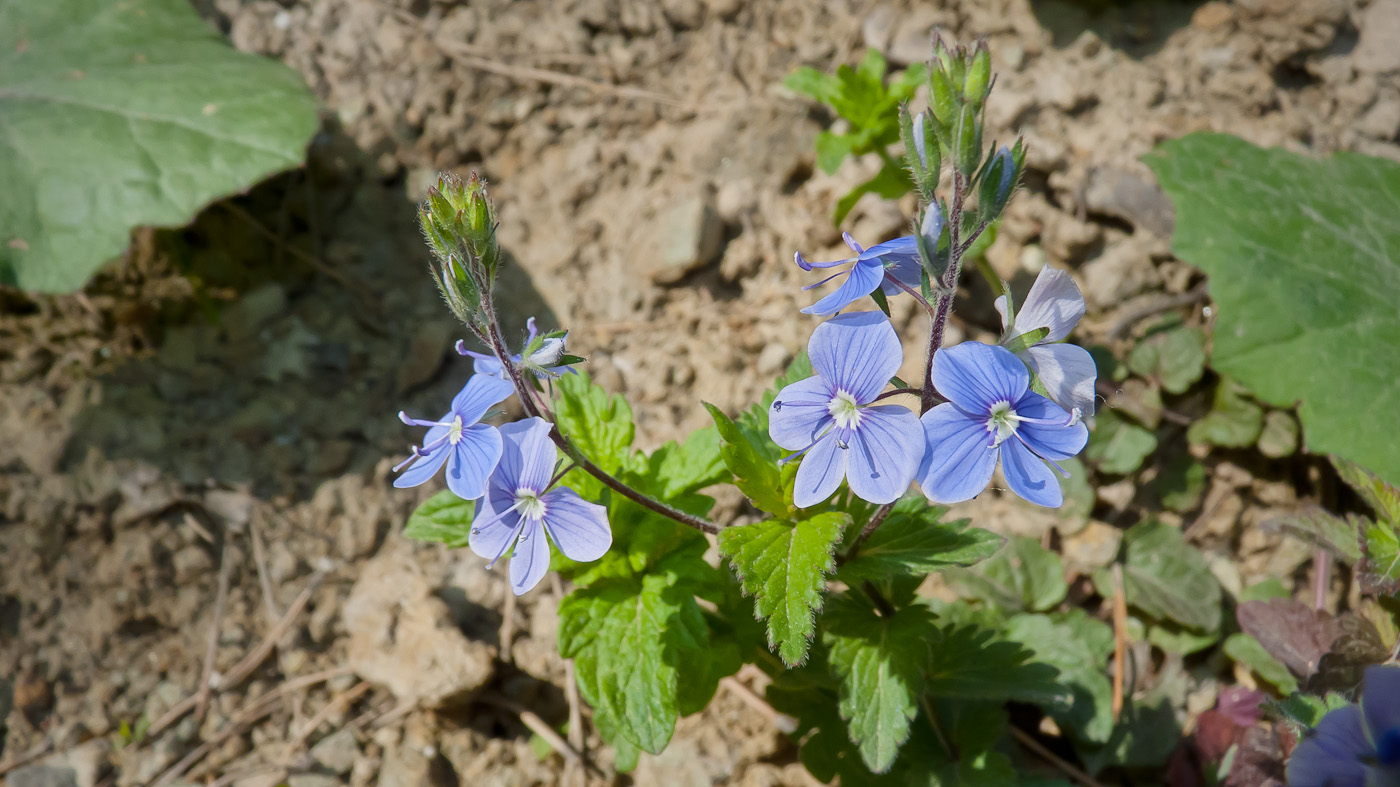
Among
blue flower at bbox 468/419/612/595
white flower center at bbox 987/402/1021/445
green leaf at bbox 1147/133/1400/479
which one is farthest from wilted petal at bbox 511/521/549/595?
green leaf at bbox 1147/133/1400/479

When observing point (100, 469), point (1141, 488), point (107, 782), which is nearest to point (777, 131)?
point (1141, 488)

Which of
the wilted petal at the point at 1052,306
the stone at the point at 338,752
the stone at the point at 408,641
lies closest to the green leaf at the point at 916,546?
the wilted petal at the point at 1052,306

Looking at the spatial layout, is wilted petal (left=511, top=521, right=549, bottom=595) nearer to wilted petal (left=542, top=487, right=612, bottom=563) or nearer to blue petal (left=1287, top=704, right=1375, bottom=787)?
wilted petal (left=542, top=487, right=612, bottom=563)

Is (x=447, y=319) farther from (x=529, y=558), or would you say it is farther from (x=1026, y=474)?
(x=1026, y=474)

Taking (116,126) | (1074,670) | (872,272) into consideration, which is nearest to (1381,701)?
(872,272)

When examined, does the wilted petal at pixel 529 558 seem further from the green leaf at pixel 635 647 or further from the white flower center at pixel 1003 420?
the white flower center at pixel 1003 420

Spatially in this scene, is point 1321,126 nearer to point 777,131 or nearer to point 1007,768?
point 777,131
